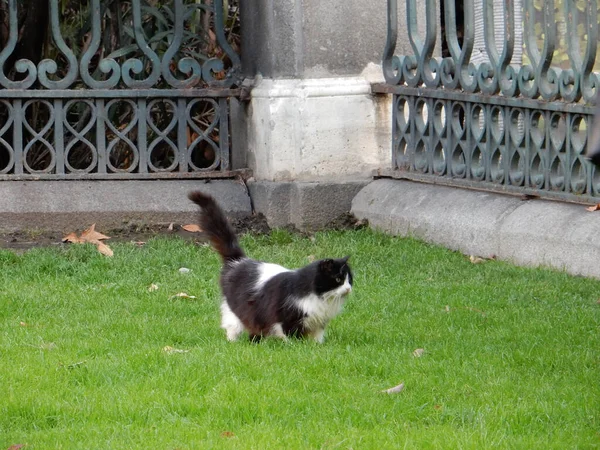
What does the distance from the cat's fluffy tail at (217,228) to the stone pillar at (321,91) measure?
3.27 meters

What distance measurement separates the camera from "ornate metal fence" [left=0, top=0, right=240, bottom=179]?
9797 millimetres

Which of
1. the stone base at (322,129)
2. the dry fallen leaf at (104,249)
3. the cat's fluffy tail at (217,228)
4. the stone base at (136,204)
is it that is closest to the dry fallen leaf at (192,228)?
the stone base at (136,204)

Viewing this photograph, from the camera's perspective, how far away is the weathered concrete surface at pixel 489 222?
7.52 metres

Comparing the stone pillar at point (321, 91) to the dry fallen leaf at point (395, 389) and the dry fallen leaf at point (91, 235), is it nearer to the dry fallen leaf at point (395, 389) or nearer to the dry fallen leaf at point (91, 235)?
the dry fallen leaf at point (91, 235)

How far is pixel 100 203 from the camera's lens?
9.62 m

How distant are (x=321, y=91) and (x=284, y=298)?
403cm

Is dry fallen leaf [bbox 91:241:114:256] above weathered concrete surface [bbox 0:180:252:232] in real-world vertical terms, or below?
below

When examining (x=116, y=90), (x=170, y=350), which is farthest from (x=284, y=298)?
(x=116, y=90)

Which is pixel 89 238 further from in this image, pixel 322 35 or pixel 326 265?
pixel 326 265


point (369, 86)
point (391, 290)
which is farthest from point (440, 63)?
point (391, 290)

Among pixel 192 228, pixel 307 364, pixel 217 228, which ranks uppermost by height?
pixel 217 228

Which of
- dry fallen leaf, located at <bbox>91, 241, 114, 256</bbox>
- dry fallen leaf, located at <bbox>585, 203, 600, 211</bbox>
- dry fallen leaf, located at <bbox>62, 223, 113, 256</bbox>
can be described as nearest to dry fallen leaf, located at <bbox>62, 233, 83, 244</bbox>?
dry fallen leaf, located at <bbox>62, 223, 113, 256</bbox>

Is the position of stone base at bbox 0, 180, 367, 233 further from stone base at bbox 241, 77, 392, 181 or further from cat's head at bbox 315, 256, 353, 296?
cat's head at bbox 315, 256, 353, 296

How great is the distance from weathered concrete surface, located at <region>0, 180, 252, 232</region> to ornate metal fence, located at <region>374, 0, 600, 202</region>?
1680mm
